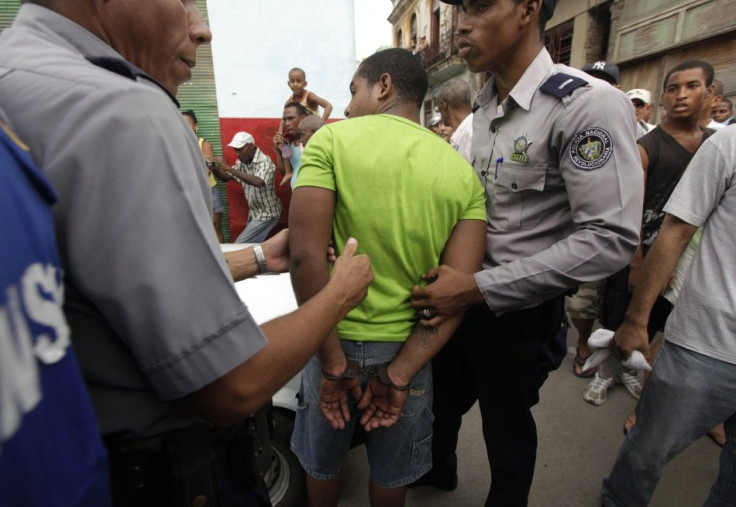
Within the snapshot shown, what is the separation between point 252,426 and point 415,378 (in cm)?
71

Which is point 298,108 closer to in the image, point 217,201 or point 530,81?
point 217,201

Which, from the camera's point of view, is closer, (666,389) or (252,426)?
(252,426)

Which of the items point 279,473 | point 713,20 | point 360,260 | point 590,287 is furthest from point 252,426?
point 713,20

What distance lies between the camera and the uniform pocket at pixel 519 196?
4.91 ft

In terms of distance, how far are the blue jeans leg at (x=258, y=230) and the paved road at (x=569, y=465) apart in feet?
11.2

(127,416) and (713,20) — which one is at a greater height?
(713,20)

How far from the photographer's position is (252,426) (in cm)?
100

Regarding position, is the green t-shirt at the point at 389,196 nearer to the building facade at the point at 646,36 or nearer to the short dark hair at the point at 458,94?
the short dark hair at the point at 458,94

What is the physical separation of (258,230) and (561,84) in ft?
14.5

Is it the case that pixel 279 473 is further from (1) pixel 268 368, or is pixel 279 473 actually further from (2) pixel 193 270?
(2) pixel 193 270

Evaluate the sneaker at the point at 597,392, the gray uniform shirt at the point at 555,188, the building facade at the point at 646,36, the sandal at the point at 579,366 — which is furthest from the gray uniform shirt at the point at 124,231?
the building facade at the point at 646,36

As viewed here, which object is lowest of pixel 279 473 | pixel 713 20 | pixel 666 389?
pixel 279 473

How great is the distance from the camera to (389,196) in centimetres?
131

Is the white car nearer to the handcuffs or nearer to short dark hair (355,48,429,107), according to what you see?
the handcuffs
